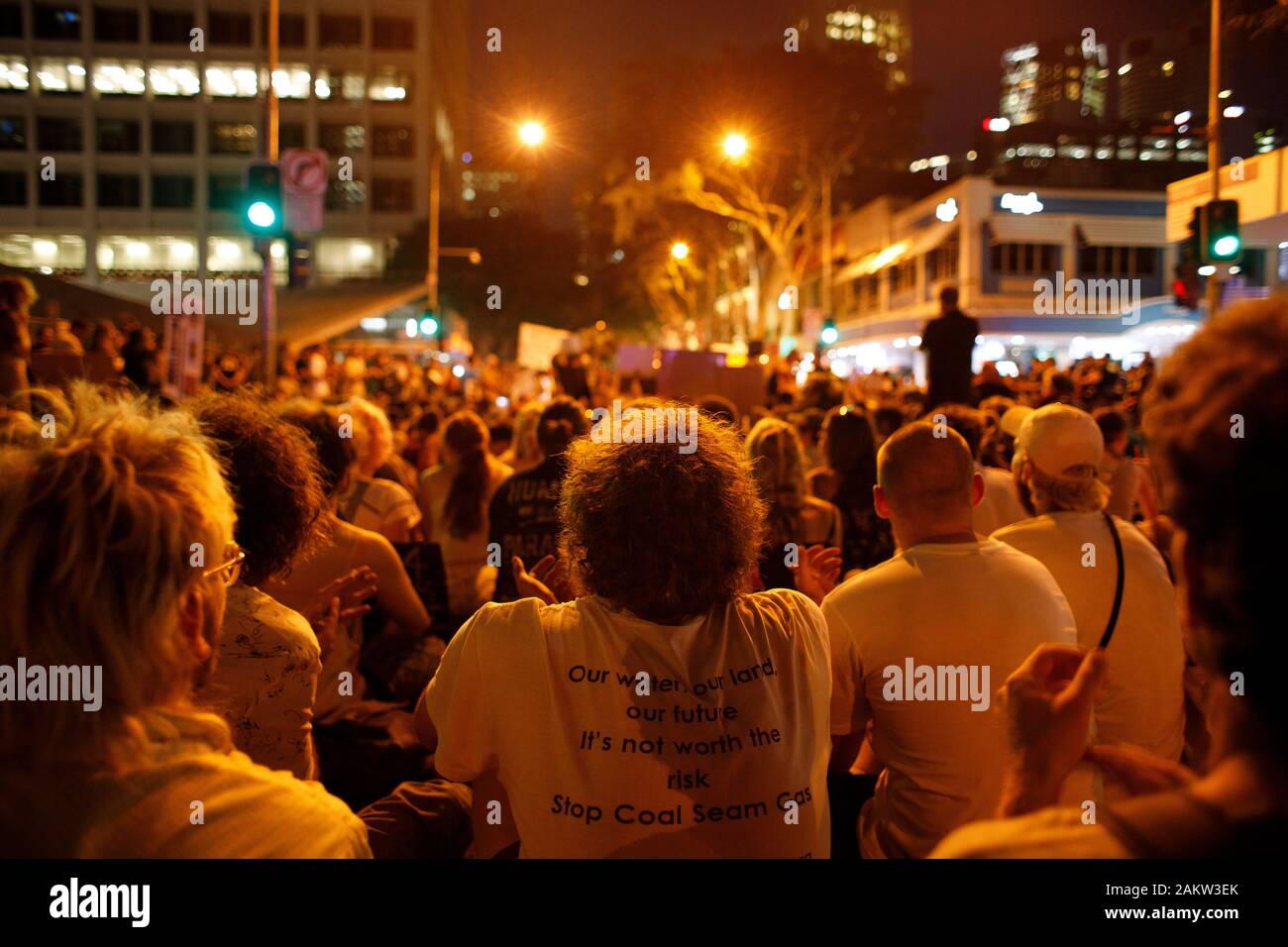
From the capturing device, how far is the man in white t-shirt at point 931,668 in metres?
2.75

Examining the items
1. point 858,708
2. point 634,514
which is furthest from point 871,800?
point 634,514

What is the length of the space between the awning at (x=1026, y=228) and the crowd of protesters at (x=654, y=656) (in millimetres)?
32042

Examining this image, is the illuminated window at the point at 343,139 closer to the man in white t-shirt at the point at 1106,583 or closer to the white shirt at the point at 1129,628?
the man in white t-shirt at the point at 1106,583

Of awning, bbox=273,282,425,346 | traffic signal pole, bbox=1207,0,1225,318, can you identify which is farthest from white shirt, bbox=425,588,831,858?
awning, bbox=273,282,425,346

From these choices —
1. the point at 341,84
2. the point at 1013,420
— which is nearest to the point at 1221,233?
the point at 1013,420

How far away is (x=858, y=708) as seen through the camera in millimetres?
2955

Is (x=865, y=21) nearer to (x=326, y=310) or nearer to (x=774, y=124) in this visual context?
(x=774, y=124)

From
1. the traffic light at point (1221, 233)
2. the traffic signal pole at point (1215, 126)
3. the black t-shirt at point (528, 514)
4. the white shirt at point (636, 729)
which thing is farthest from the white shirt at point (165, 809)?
the traffic light at point (1221, 233)

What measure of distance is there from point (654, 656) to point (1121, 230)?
35.6m

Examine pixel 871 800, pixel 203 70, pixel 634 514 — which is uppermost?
pixel 203 70

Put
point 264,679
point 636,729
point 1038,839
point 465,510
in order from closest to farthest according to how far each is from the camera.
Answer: point 1038,839
point 636,729
point 264,679
point 465,510

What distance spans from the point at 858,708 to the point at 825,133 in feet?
109

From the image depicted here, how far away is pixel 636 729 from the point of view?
2.18 meters
